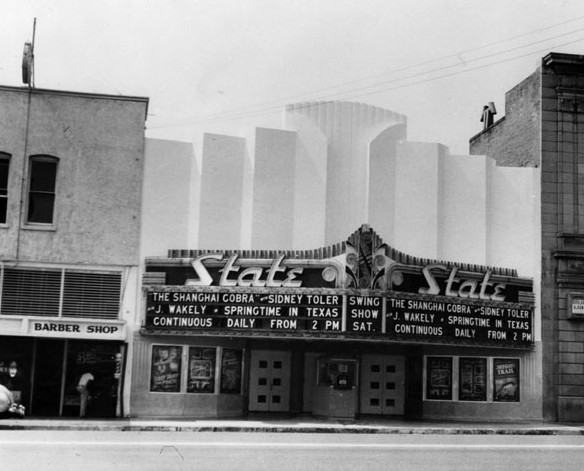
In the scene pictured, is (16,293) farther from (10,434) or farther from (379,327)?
(379,327)

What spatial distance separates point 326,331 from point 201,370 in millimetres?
3634

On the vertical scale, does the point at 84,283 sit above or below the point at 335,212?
below

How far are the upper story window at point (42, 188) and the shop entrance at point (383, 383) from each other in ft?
32.5

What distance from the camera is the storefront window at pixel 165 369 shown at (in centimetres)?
2264

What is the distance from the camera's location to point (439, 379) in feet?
81.0

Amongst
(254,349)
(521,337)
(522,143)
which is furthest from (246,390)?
(522,143)

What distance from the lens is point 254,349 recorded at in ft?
82.3

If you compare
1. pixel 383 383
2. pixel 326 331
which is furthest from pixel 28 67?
pixel 383 383

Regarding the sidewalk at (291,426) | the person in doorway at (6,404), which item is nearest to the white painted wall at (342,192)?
the sidewalk at (291,426)

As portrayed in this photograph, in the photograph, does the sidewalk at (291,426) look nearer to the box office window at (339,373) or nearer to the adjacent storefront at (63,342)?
the box office window at (339,373)

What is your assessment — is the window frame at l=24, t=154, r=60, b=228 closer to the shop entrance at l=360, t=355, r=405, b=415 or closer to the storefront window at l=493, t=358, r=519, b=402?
the shop entrance at l=360, t=355, r=405, b=415

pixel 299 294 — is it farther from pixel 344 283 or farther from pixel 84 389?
pixel 84 389

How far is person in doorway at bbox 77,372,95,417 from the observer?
72.9 ft

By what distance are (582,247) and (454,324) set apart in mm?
4671
